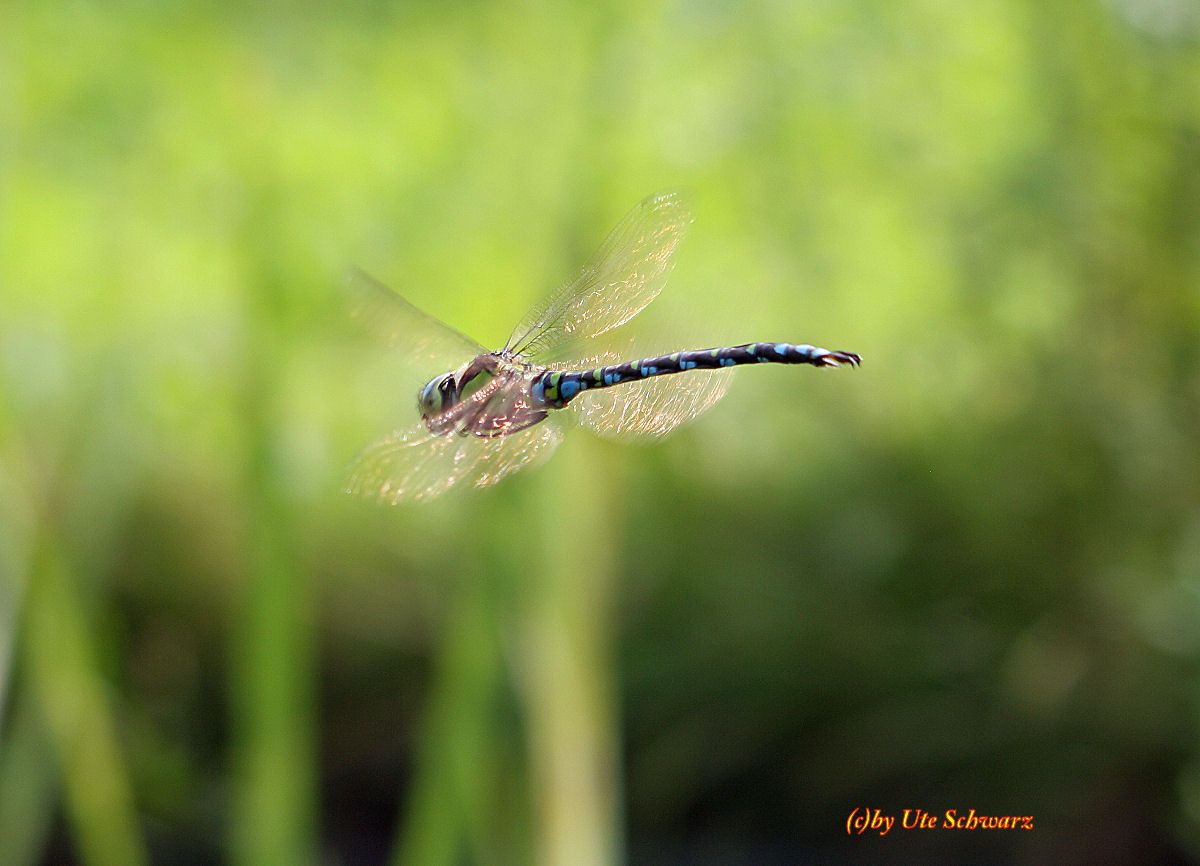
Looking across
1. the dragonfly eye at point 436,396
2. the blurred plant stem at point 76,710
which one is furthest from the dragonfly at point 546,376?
the blurred plant stem at point 76,710

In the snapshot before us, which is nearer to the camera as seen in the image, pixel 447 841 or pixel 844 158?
pixel 447 841

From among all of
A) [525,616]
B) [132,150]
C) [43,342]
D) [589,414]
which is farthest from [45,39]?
[589,414]

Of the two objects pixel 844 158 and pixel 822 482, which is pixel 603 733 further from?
pixel 844 158

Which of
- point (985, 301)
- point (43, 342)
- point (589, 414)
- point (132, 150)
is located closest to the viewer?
point (589, 414)

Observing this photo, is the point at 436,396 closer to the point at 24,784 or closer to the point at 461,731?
the point at 461,731

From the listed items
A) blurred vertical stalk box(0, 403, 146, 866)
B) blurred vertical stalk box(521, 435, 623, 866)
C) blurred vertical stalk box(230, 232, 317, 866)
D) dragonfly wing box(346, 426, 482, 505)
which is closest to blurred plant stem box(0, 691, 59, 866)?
blurred vertical stalk box(0, 403, 146, 866)

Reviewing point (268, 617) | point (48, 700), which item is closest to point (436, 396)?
point (268, 617)
